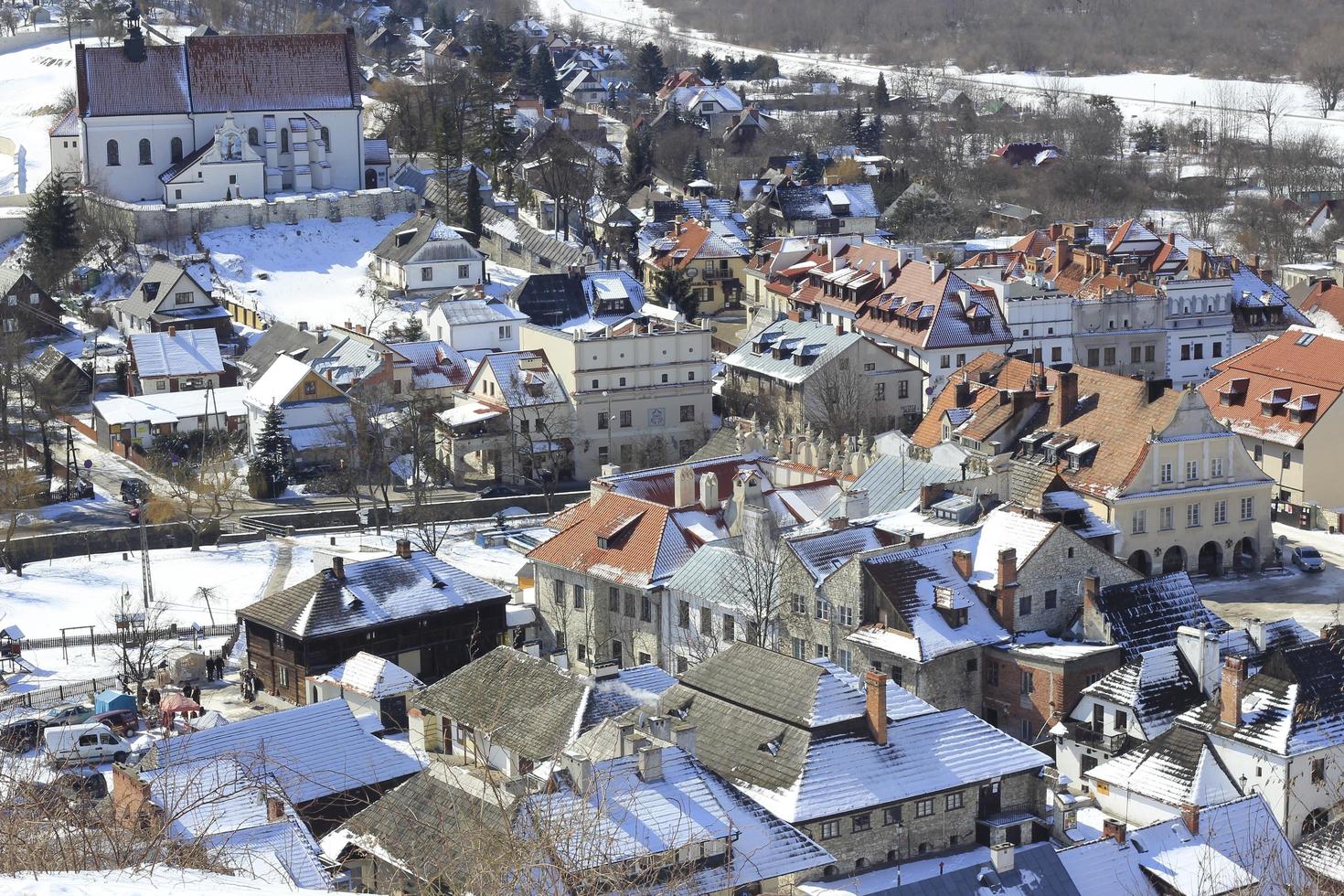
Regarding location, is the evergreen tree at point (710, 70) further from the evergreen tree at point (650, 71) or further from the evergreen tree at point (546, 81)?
the evergreen tree at point (546, 81)

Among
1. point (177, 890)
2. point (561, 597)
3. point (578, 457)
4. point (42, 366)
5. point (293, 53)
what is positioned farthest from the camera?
point (293, 53)

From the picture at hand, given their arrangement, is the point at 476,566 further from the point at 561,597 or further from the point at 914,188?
the point at 914,188

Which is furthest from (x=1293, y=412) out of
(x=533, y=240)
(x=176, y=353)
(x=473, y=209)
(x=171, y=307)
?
(x=473, y=209)

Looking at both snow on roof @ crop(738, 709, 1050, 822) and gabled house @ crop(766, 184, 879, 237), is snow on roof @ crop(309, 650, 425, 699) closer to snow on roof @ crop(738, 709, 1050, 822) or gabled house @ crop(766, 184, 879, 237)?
snow on roof @ crop(738, 709, 1050, 822)

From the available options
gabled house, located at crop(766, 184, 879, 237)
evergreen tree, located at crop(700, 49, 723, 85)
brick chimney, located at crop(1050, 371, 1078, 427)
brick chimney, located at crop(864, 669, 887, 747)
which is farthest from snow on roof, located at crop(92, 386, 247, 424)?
evergreen tree, located at crop(700, 49, 723, 85)

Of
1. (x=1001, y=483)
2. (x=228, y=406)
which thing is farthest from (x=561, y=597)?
(x=228, y=406)
